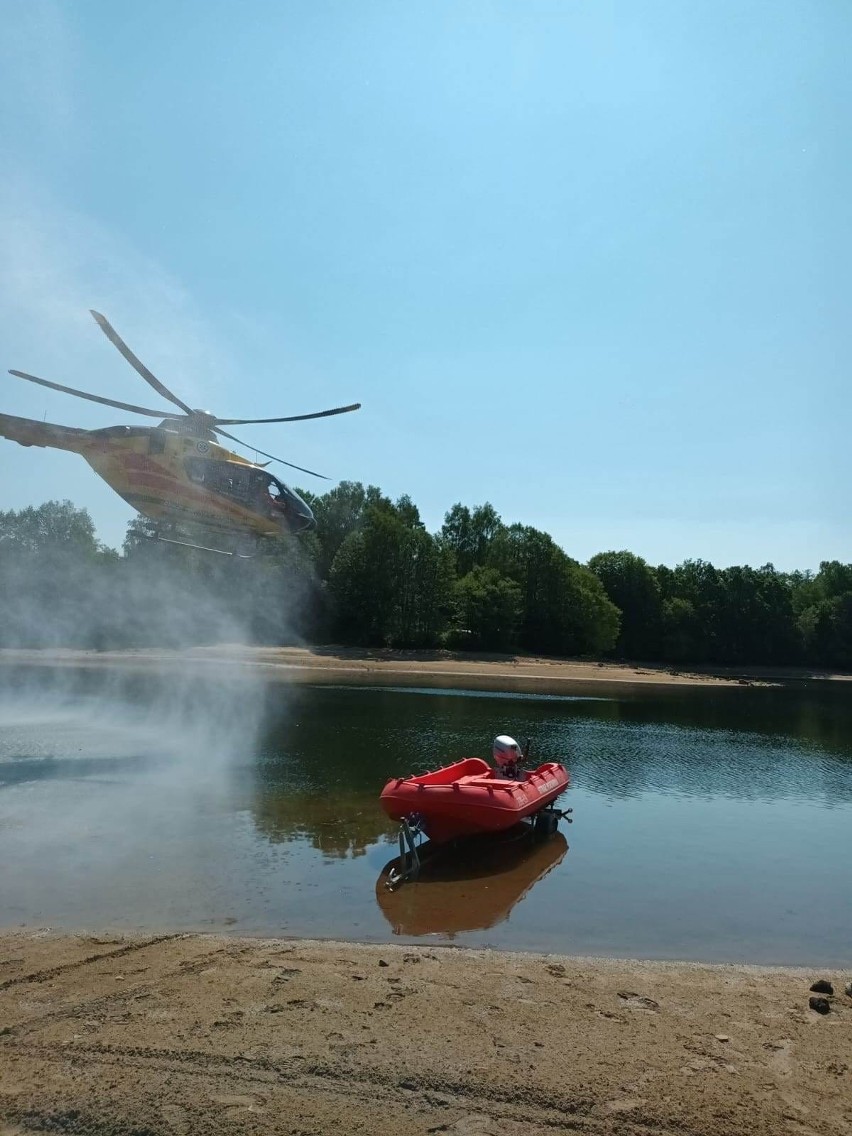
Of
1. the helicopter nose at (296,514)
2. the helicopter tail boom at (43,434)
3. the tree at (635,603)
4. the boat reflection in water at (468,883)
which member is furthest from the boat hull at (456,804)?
the tree at (635,603)

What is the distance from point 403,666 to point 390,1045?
176ft

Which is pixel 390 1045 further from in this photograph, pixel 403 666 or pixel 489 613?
pixel 489 613

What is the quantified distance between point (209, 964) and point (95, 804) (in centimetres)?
955

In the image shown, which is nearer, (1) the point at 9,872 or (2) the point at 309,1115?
(2) the point at 309,1115

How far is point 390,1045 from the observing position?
7.15 m

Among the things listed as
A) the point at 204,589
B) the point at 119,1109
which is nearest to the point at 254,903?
the point at 119,1109

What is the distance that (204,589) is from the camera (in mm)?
62562

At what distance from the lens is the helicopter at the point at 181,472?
72.7 ft

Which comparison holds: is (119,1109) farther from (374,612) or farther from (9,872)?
(374,612)

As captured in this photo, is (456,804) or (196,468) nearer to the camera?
(456,804)

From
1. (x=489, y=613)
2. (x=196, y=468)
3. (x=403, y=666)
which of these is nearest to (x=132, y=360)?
(x=196, y=468)

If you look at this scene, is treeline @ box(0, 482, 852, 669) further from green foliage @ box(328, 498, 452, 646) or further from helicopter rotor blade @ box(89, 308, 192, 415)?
helicopter rotor blade @ box(89, 308, 192, 415)

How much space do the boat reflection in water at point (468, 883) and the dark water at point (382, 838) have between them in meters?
0.06

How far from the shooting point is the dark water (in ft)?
39.4
